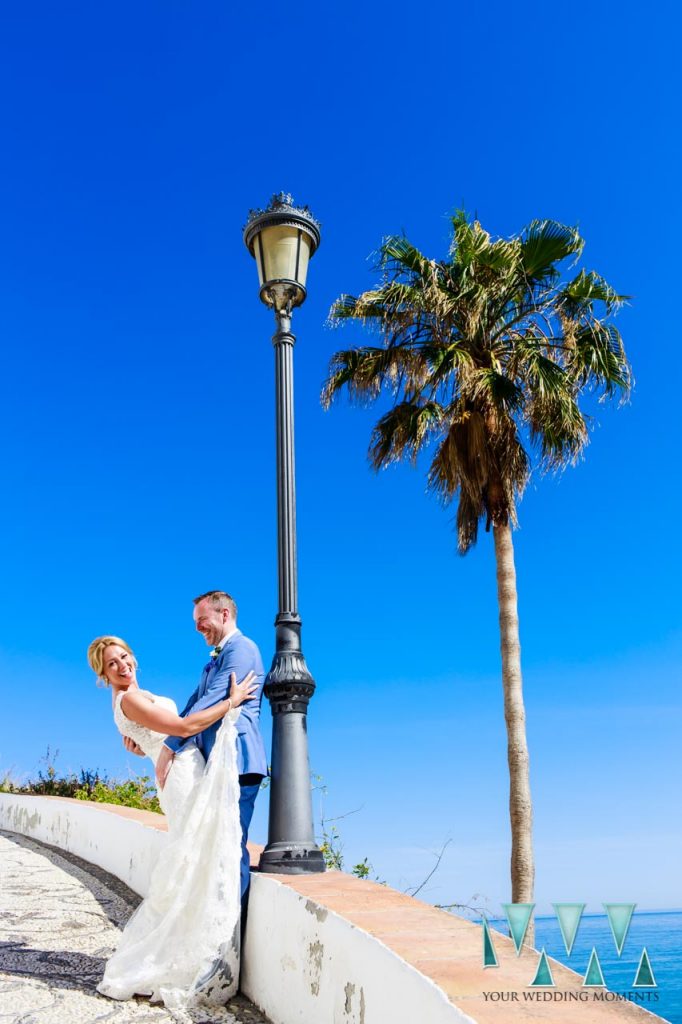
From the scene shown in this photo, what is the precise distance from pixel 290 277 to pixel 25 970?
433 cm

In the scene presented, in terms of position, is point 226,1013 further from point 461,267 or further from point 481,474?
point 461,267

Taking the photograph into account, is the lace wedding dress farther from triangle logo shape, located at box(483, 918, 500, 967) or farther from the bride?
triangle logo shape, located at box(483, 918, 500, 967)

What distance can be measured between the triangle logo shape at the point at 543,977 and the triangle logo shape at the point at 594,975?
3.5 inches

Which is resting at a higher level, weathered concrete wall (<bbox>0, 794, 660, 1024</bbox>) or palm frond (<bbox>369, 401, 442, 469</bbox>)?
palm frond (<bbox>369, 401, 442, 469</bbox>)

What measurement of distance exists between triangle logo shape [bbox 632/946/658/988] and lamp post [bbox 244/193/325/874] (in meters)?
2.42

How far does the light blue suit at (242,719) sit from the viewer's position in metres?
4.00

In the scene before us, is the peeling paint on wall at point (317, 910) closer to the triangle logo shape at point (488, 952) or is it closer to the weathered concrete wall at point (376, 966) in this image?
the weathered concrete wall at point (376, 966)

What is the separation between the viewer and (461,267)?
14.6 m

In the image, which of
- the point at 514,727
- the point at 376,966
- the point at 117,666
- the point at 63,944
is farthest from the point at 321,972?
the point at 514,727

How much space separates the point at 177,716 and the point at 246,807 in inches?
20.5

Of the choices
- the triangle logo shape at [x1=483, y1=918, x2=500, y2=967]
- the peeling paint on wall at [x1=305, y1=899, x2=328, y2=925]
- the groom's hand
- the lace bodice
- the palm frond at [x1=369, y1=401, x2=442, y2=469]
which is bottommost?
the triangle logo shape at [x1=483, y1=918, x2=500, y2=967]

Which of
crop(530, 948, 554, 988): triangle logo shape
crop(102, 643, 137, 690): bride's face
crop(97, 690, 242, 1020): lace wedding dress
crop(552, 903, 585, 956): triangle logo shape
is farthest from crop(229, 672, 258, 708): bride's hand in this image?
crop(530, 948, 554, 988): triangle logo shape

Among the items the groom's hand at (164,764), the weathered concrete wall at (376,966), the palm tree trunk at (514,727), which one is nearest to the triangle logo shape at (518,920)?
the weathered concrete wall at (376,966)

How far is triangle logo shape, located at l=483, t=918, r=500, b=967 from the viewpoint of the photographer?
251cm
